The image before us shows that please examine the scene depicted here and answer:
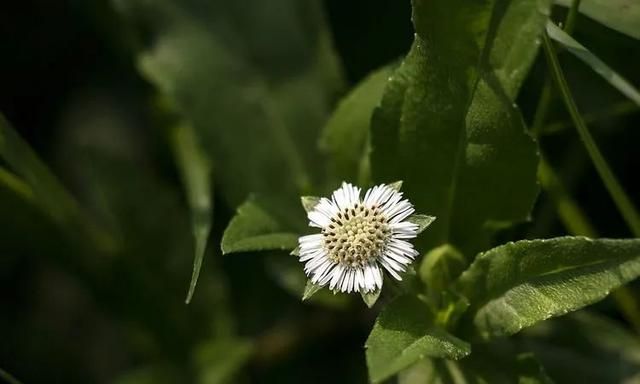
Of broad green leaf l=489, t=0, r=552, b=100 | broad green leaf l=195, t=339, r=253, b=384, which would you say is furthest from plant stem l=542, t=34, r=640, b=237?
broad green leaf l=195, t=339, r=253, b=384

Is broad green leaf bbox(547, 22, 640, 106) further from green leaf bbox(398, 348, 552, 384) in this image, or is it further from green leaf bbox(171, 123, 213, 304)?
green leaf bbox(171, 123, 213, 304)

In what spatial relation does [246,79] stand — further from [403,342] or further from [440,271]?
[403,342]

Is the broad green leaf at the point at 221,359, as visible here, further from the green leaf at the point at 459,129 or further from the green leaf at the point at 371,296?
the green leaf at the point at 371,296

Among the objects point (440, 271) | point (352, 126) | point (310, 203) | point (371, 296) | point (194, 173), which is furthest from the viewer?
point (194, 173)

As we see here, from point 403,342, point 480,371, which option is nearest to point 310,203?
point 403,342

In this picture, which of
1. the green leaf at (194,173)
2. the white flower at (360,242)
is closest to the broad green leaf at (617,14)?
the white flower at (360,242)

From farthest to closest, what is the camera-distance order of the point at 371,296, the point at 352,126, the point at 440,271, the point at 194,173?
the point at 194,173
the point at 352,126
the point at 440,271
the point at 371,296

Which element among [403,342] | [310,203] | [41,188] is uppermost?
[41,188]
